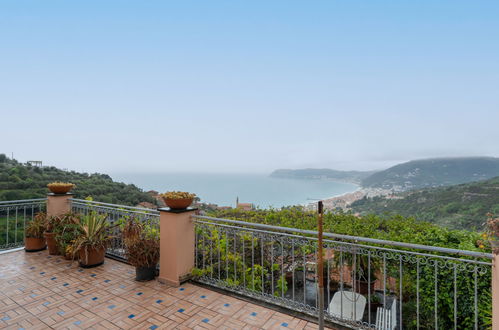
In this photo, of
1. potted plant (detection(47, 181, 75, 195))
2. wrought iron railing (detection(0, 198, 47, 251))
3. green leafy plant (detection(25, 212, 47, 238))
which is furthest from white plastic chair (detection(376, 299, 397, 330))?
wrought iron railing (detection(0, 198, 47, 251))

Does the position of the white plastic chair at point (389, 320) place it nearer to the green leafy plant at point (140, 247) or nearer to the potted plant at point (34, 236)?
the green leafy plant at point (140, 247)

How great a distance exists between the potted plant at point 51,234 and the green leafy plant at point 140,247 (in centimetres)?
198

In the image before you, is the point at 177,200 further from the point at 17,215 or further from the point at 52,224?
the point at 17,215

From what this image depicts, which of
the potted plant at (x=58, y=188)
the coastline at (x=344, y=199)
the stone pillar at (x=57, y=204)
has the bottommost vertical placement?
the coastline at (x=344, y=199)

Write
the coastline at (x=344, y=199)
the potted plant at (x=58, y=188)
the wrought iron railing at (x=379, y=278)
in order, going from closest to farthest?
1. the wrought iron railing at (x=379, y=278)
2. the potted plant at (x=58, y=188)
3. the coastline at (x=344, y=199)

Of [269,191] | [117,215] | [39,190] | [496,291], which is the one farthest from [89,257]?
[269,191]

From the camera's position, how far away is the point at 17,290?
351 cm

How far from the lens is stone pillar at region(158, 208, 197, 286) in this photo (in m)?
3.71

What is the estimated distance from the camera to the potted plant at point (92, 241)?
4.36 m

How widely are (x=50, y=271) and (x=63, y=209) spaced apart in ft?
6.01

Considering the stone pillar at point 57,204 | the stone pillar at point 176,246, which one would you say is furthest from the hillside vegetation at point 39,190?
the stone pillar at point 176,246

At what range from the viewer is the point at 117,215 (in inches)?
195

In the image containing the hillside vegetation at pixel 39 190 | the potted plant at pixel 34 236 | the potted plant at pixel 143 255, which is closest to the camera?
the potted plant at pixel 143 255

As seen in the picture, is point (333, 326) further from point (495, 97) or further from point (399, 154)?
point (399, 154)
